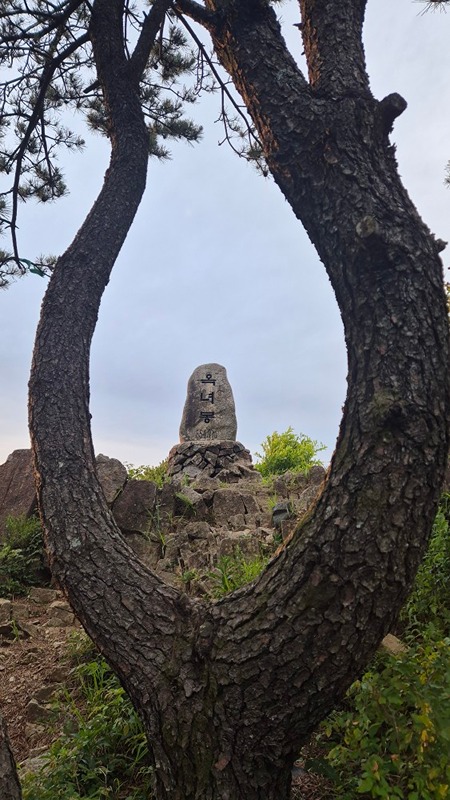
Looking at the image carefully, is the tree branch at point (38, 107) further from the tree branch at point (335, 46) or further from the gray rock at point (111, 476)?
the gray rock at point (111, 476)

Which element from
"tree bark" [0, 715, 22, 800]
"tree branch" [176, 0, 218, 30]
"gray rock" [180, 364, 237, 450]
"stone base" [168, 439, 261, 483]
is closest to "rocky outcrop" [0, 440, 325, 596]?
"stone base" [168, 439, 261, 483]

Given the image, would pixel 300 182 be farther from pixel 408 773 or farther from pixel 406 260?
pixel 408 773

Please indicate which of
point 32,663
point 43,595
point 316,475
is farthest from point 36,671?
point 316,475

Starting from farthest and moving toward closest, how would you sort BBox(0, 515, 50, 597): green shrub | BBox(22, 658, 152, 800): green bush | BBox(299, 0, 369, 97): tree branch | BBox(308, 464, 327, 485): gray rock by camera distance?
BBox(308, 464, 327, 485): gray rock
BBox(0, 515, 50, 597): green shrub
BBox(22, 658, 152, 800): green bush
BBox(299, 0, 369, 97): tree branch

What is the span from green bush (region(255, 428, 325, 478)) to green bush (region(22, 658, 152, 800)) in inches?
264

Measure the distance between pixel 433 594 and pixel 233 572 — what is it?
155 centimetres

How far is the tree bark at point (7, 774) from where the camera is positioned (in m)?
1.71

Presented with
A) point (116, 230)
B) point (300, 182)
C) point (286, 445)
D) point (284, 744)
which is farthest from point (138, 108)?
point (286, 445)

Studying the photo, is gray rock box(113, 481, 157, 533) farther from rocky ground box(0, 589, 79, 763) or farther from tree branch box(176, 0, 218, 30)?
tree branch box(176, 0, 218, 30)

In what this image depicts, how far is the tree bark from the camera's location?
67.3 inches

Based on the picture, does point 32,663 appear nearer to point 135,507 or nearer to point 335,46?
point 135,507

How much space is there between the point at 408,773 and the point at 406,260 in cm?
179

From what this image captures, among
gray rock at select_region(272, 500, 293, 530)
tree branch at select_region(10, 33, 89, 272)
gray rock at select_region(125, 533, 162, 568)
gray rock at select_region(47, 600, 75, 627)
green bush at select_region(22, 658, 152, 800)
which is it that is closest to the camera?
green bush at select_region(22, 658, 152, 800)

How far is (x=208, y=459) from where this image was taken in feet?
32.0
